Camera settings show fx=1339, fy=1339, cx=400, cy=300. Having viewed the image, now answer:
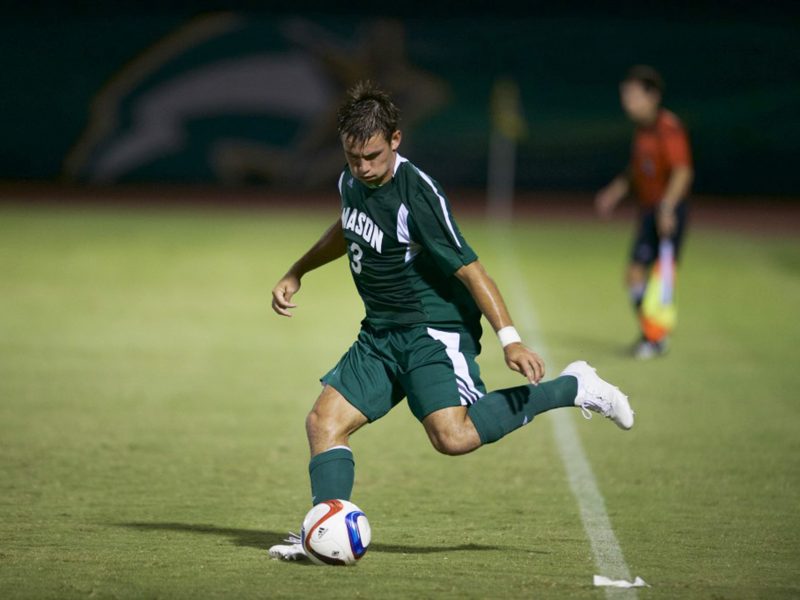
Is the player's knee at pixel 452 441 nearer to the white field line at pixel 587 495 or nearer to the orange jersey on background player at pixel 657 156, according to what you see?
the white field line at pixel 587 495

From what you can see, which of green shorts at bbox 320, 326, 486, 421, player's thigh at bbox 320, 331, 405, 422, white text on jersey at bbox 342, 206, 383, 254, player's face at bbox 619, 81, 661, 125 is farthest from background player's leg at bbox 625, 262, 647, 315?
white text on jersey at bbox 342, 206, 383, 254

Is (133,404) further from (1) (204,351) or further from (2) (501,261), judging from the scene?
(2) (501,261)

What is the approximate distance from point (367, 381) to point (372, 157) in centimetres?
99

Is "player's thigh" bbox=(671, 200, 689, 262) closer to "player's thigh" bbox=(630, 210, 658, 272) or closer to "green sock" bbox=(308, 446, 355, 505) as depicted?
"player's thigh" bbox=(630, 210, 658, 272)

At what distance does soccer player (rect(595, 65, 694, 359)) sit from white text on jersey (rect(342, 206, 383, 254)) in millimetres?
6031

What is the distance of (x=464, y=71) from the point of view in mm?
28594

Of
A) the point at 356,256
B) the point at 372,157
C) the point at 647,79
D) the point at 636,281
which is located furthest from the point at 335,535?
the point at 636,281

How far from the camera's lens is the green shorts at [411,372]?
5.75 m

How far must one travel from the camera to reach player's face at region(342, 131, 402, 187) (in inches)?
215

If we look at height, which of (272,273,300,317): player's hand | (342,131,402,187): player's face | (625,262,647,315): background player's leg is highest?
(625,262,647,315): background player's leg

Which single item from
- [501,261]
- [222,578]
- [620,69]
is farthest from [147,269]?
[620,69]

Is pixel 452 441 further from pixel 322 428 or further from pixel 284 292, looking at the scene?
pixel 284 292

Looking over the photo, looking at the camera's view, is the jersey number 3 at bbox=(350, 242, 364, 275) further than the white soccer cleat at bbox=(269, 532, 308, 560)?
Yes

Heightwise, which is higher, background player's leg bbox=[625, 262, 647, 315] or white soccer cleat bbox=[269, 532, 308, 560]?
background player's leg bbox=[625, 262, 647, 315]
